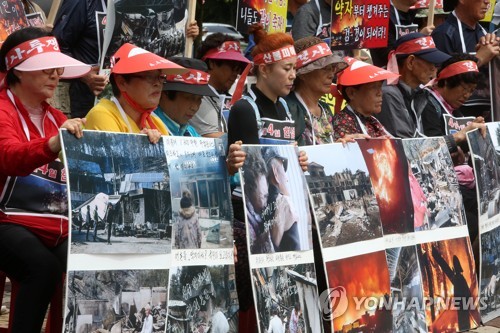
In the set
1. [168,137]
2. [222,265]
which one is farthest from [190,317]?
[168,137]

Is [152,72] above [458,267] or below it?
above

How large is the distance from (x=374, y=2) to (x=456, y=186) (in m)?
2.51

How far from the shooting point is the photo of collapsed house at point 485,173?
7.95m

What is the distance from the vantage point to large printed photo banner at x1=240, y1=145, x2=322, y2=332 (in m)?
6.05

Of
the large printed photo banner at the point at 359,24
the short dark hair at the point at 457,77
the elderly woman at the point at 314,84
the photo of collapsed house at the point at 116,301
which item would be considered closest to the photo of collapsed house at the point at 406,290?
the elderly woman at the point at 314,84

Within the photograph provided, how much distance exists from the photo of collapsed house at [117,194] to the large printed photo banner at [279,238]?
61 cm

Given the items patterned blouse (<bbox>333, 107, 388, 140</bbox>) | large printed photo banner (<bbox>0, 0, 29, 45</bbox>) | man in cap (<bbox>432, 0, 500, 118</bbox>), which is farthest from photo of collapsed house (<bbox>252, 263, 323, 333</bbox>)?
man in cap (<bbox>432, 0, 500, 118</bbox>)

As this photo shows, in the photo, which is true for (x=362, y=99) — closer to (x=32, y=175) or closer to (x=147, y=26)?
(x=147, y=26)

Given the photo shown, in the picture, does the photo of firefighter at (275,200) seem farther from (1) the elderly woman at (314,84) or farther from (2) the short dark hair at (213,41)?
(2) the short dark hair at (213,41)

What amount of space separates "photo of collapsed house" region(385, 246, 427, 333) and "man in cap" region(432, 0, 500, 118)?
3.24 m

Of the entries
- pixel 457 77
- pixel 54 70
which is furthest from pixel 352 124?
pixel 54 70

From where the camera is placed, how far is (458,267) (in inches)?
298

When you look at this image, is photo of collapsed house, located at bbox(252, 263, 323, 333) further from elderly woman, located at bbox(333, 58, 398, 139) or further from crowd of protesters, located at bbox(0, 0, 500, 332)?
elderly woman, located at bbox(333, 58, 398, 139)

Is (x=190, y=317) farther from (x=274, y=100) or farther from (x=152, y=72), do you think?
(x=274, y=100)
